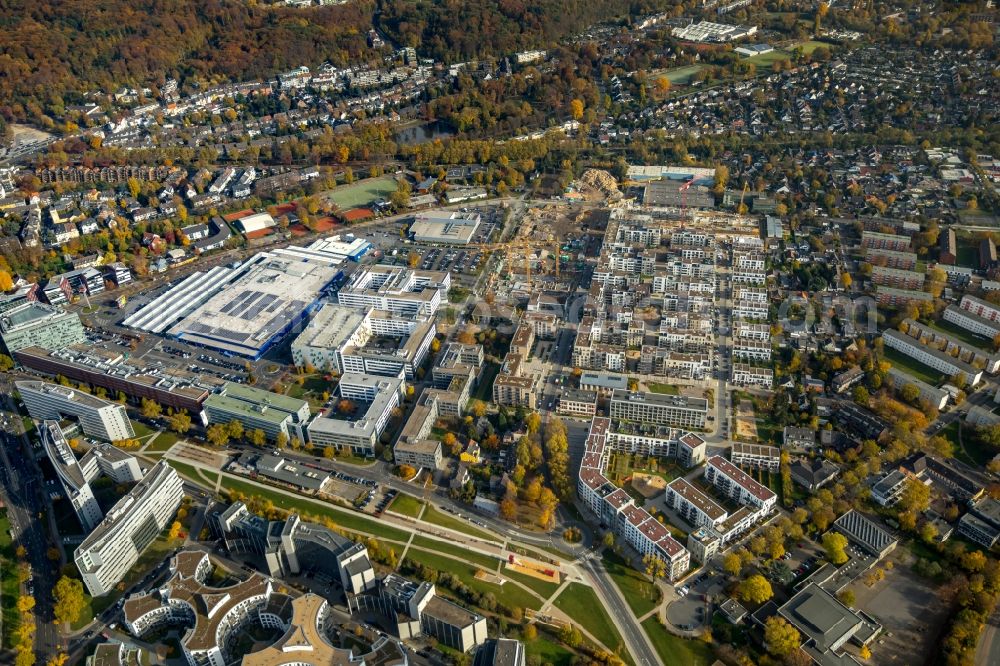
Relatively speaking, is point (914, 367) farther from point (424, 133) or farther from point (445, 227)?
point (424, 133)

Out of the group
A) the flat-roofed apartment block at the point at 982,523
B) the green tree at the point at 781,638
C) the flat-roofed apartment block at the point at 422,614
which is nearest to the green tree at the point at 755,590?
the green tree at the point at 781,638

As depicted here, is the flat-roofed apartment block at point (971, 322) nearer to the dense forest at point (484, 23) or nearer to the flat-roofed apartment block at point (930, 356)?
the flat-roofed apartment block at point (930, 356)

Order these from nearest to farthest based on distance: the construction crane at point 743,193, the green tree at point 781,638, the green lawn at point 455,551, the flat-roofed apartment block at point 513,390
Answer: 1. the green tree at point 781,638
2. the green lawn at point 455,551
3. the flat-roofed apartment block at point 513,390
4. the construction crane at point 743,193

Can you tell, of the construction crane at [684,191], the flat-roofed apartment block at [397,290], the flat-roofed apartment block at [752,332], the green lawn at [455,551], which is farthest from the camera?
the construction crane at [684,191]

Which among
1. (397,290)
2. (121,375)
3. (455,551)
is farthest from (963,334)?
(121,375)

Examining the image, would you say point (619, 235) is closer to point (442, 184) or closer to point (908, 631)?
point (442, 184)

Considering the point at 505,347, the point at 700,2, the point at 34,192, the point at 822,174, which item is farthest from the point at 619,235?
the point at 700,2

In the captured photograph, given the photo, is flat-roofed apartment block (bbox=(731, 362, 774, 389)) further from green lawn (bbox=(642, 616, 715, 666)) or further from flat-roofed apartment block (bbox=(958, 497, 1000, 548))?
green lawn (bbox=(642, 616, 715, 666))
